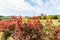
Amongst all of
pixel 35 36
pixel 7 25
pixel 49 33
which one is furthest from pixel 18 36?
pixel 7 25

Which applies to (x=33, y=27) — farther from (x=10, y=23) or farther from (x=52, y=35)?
(x=10, y=23)

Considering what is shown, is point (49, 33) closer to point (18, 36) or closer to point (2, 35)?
point (18, 36)

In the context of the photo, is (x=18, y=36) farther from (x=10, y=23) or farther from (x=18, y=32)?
(x=10, y=23)

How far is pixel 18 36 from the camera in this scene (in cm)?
933

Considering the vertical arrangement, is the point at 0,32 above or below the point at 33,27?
below

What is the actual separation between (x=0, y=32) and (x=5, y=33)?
51.9 inches

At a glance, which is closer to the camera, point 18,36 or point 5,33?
point 18,36

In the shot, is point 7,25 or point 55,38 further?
point 7,25

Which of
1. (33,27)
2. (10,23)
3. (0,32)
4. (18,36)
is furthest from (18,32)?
(0,32)

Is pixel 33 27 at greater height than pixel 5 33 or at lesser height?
greater

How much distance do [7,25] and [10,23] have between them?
0.22 metres

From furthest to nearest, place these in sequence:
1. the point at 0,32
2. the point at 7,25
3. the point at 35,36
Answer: the point at 0,32, the point at 7,25, the point at 35,36

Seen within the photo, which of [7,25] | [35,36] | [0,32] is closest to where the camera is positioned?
[35,36]

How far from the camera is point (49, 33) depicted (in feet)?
32.1
